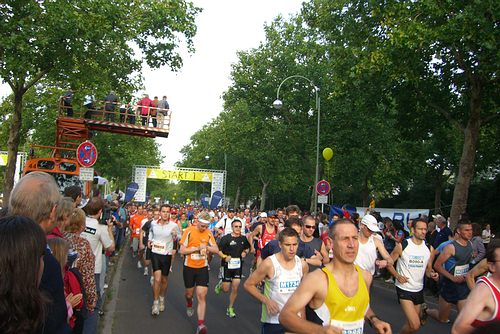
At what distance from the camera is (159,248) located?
982 cm

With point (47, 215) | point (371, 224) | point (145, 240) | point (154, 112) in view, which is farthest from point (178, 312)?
point (154, 112)

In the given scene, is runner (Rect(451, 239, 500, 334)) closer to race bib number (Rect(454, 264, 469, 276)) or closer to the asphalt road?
race bib number (Rect(454, 264, 469, 276))

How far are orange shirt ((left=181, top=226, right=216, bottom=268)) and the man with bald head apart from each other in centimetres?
583

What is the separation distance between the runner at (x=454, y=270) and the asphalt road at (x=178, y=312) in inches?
39.9

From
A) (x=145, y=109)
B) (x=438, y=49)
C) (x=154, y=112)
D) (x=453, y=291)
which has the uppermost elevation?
(x=438, y=49)

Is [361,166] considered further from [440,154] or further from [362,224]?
[362,224]

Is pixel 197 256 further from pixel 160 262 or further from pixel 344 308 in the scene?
pixel 344 308

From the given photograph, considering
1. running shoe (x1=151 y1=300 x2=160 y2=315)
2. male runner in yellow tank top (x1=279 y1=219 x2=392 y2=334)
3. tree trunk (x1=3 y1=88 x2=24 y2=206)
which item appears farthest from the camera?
tree trunk (x1=3 y1=88 x2=24 y2=206)

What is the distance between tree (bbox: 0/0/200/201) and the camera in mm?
14438

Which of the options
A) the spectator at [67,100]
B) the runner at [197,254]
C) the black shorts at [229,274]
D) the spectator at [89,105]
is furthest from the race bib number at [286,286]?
the spectator at [67,100]

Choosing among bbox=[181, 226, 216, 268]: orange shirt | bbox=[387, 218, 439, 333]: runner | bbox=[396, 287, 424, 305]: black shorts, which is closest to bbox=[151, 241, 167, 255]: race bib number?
bbox=[181, 226, 216, 268]: orange shirt

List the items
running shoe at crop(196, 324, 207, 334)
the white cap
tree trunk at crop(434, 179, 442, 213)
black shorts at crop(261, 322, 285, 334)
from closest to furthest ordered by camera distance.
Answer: black shorts at crop(261, 322, 285, 334)
the white cap
running shoe at crop(196, 324, 207, 334)
tree trunk at crop(434, 179, 442, 213)

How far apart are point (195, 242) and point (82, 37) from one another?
8819mm

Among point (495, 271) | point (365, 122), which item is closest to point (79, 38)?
point (495, 271)
